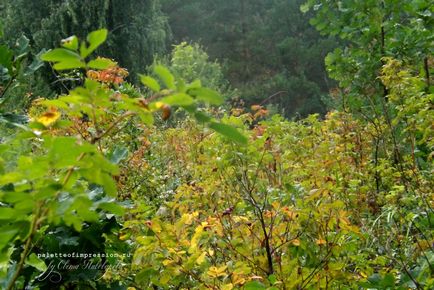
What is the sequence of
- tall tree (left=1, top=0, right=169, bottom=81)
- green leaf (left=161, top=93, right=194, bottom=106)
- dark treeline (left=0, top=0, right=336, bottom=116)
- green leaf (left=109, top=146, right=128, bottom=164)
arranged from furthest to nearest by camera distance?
dark treeline (left=0, top=0, right=336, bottom=116) < tall tree (left=1, top=0, right=169, bottom=81) < green leaf (left=109, top=146, right=128, bottom=164) < green leaf (left=161, top=93, right=194, bottom=106)

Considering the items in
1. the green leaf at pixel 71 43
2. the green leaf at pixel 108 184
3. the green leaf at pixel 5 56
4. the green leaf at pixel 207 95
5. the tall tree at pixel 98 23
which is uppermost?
the green leaf at pixel 71 43

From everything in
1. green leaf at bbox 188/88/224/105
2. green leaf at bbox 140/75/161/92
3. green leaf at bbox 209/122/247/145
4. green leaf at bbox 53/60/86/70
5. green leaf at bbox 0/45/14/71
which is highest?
green leaf at bbox 53/60/86/70

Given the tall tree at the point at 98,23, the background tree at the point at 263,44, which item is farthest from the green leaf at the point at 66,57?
the background tree at the point at 263,44

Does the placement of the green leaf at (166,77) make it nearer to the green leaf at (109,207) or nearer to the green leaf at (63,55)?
the green leaf at (63,55)

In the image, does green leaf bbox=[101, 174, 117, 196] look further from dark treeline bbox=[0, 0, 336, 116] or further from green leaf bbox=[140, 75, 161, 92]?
dark treeline bbox=[0, 0, 336, 116]

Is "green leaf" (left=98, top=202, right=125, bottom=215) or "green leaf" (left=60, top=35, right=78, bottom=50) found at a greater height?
"green leaf" (left=60, top=35, right=78, bottom=50)

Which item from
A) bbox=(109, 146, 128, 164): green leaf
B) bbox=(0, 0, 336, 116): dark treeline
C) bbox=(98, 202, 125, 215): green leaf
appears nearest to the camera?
bbox=(98, 202, 125, 215): green leaf

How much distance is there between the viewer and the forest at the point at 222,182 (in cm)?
75

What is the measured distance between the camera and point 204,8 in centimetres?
2472

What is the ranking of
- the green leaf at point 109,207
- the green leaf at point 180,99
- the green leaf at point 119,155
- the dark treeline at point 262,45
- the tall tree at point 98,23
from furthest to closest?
1. the dark treeline at point 262,45
2. the tall tree at point 98,23
3. the green leaf at point 119,155
4. the green leaf at point 109,207
5. the green leaf at point 180,99

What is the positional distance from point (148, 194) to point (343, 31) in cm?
195

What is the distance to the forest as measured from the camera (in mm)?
748

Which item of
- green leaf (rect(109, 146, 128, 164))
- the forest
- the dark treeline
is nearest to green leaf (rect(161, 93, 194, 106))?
the forest

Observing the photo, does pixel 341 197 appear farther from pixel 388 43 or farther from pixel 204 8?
pixel 204 8
